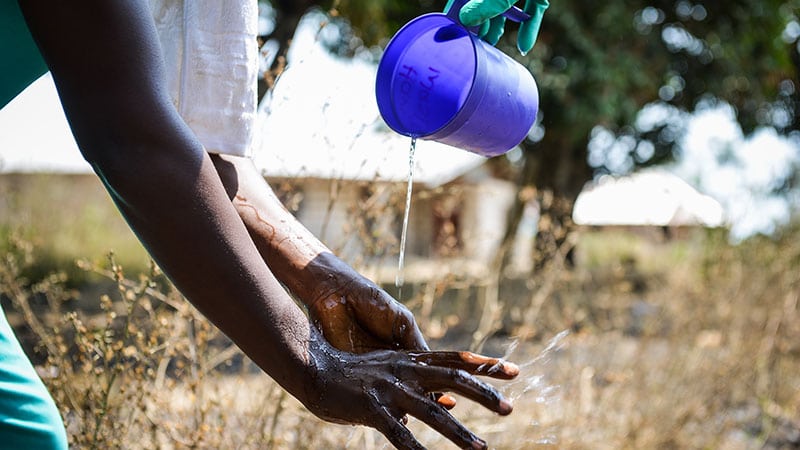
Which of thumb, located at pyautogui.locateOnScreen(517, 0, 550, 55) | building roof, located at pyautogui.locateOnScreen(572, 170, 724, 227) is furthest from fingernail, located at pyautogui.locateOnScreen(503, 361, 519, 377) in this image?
building roof, located at pyautogui.locateOnScreen(572, 170, 724, 227)

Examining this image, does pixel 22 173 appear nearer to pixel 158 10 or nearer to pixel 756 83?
pixel 158 10

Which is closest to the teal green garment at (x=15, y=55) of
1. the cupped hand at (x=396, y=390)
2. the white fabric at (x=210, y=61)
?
the white fabric at (x=210, y=61)

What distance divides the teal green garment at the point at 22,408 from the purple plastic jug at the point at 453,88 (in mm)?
888

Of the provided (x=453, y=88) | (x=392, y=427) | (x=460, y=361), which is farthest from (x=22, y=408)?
(x=453, y=88)

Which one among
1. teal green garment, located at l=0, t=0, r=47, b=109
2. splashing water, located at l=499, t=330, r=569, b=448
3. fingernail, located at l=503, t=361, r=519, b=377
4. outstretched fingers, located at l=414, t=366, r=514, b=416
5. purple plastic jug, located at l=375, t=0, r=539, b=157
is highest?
teal green garment, located at l=0, t=0, r=47, b=109

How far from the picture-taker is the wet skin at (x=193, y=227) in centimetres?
87

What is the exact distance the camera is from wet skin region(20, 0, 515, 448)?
0.87 meters

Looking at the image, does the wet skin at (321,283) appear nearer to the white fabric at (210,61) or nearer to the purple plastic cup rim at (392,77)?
the white fabric at (210,61)

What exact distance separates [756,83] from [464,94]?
9.82 meters

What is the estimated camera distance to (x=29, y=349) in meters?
3.99

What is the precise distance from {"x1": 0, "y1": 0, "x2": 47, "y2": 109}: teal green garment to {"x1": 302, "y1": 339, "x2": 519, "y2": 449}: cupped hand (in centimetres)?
50

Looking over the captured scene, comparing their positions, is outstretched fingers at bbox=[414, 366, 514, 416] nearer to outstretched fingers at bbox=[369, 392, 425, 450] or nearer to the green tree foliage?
outstretched fingers at bbox=[369, 392, 425, 450]

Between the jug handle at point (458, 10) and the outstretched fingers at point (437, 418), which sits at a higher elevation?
the jug handle at point (458, 10)

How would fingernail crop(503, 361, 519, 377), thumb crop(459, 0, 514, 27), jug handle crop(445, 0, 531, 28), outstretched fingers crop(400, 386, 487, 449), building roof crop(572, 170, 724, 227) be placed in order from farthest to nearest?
1. building roof crop(572, 170, 724, 227)
2. jug handle crop(445, 0, 531, 28)
3. thumb crop(459, 0, 514, 27)
4. fingernail crop(503, 361, 519, 377)
5. outstretched fingers crop(400, 386, 487, 449)
